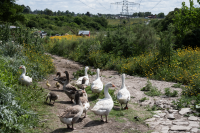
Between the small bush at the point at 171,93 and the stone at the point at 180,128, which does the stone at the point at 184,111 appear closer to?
the stone at the point at 180,128

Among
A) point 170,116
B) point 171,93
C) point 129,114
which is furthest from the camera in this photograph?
point 171,93

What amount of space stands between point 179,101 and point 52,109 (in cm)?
501

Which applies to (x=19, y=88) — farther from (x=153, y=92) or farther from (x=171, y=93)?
(x=171, y=93)

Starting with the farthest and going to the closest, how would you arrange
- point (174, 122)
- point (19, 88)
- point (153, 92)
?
1. point (153, 92)
2. point (19, 88)
3. point (174, 122)

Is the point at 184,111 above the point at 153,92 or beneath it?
beneath

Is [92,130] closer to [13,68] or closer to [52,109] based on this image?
[52,109]

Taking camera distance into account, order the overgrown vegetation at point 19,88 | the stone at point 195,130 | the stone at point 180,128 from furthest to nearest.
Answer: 1. the stone at point 180,128
2. the stone at point 195,130
3. the overgrown vegetation at point 19,88

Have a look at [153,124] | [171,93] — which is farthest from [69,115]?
A: [171,93]

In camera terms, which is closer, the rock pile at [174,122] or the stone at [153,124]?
the rock pile at [174,122]

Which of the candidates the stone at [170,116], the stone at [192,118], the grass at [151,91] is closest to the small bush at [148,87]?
the grass at [151,91]

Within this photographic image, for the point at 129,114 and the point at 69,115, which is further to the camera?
the point at 129,114

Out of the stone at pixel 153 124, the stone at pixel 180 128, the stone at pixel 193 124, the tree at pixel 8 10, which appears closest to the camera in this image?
the stone at pixel 180 128

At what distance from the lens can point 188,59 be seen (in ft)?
42.3

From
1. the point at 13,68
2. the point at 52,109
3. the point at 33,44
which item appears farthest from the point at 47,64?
the point at 52,109
